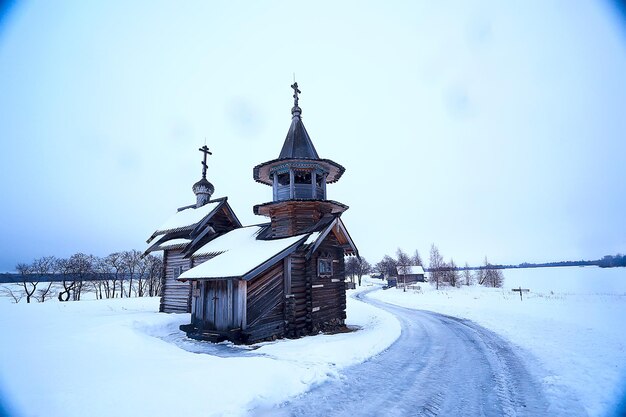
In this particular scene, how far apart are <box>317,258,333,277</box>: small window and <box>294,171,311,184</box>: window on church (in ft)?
18.0

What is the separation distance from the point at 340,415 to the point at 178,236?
2059 centimetres

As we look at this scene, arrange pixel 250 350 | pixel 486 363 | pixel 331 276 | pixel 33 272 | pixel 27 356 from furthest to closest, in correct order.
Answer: pixel 33 272 → pixel 331 276 → pixel 250 350 → pixel 486 363 → pixel 27 356

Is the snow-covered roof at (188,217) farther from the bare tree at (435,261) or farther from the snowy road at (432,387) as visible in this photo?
the bare tree at (435,261)

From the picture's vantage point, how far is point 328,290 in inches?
692

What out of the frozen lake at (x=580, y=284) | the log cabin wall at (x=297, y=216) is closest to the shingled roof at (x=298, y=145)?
the log cabin wall at (x=297, y=216)

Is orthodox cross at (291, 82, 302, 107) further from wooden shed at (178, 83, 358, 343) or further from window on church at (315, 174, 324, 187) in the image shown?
window on church at (315, 174, 324, 187)

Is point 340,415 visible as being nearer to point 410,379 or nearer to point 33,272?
point 410,379

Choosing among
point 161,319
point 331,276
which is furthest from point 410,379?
point 161,319

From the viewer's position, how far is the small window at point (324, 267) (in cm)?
1681

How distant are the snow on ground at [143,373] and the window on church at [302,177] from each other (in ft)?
34.7

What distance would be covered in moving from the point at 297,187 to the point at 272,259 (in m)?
5.89

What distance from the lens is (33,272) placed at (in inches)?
1833

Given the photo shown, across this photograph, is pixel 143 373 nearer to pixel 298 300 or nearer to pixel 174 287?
pixel 298 300

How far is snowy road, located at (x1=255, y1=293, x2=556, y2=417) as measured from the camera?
19.8 ft
